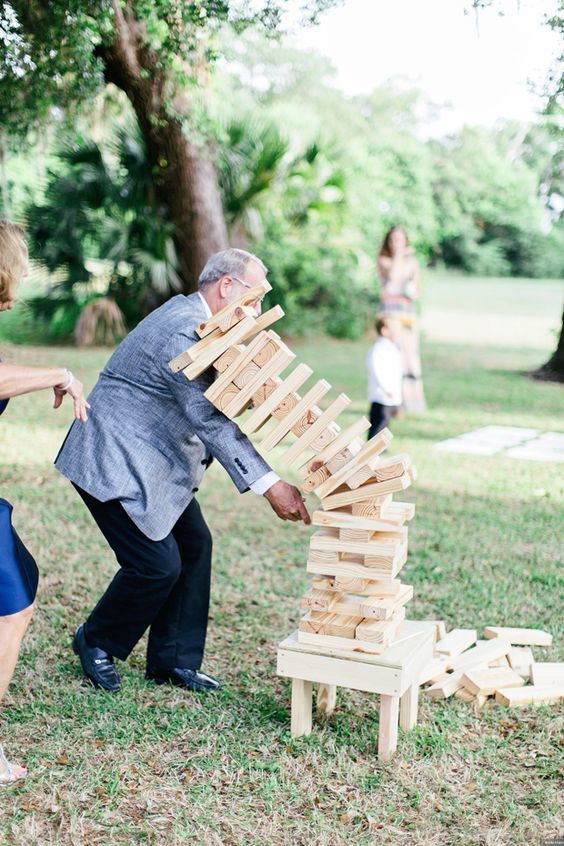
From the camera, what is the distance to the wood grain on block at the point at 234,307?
3373 mm

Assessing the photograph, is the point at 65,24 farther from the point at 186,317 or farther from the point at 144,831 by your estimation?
the point at 144,831

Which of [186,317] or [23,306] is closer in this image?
[186,317]

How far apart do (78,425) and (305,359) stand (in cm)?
1213

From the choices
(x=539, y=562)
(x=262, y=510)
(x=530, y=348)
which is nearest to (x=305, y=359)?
(x=530, y=348)

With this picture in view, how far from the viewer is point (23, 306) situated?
16438mm

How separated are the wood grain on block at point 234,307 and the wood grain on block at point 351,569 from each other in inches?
36.6

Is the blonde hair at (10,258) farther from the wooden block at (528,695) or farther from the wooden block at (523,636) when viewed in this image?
the wooden block at (523,636)

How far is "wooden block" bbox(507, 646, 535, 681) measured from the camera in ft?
13.6

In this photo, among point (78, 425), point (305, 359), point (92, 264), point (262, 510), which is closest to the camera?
point (78, 425)

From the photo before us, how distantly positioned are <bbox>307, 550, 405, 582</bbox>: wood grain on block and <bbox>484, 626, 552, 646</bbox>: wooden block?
1.30 m

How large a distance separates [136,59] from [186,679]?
7.41 metres

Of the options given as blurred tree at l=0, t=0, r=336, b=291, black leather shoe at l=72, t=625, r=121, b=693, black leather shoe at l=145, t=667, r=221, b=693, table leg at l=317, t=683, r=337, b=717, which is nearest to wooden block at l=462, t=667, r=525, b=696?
table leg at l=317, t=683, r=337, b=717

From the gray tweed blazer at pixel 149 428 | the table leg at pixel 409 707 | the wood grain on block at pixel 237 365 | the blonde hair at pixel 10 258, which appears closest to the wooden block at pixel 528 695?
the table leg at pixel 409 707

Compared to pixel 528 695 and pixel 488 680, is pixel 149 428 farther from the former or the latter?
pixel 528 695
